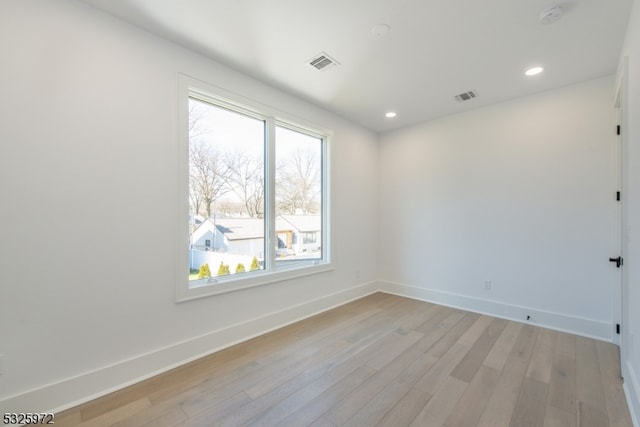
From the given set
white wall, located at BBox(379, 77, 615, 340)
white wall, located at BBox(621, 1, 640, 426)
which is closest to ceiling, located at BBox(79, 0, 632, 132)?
white wall, located at BBox(621, 1, 640, 426)

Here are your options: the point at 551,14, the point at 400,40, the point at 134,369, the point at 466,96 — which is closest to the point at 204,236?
A: the point at 134,369

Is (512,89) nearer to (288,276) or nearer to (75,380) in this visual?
(288,276)

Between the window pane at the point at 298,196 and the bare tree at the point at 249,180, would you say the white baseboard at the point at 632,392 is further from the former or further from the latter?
the bare tree at the point at 249,180

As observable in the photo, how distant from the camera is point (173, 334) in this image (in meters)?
2.29

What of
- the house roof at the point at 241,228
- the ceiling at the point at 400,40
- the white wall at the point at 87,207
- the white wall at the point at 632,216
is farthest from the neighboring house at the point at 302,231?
the white wall at the point at 632,216

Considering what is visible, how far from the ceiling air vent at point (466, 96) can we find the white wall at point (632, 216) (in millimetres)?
1272

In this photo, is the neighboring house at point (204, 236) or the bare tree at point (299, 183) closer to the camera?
the neighboring house at point (204, 236)

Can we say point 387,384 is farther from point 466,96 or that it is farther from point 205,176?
point 466,96

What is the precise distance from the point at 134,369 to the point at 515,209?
4.31m

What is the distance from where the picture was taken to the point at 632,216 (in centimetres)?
185

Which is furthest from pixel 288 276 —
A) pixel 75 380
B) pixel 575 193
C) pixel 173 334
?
pixel 575 193

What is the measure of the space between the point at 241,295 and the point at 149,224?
3.75 ft

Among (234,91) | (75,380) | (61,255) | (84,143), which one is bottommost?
(75,380)

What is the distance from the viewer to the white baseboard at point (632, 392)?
5.28 feet
